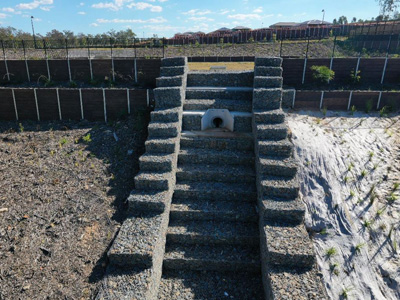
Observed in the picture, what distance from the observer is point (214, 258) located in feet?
15.7

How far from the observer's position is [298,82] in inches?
380

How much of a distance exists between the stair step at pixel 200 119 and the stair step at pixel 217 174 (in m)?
1.06

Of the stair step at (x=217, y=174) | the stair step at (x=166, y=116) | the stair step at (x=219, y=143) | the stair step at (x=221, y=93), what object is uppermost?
the stair step at (x=221, y=93)

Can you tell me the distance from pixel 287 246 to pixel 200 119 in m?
3.35

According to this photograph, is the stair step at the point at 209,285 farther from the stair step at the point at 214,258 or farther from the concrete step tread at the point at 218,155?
the concrete step tread at the point at 218,155

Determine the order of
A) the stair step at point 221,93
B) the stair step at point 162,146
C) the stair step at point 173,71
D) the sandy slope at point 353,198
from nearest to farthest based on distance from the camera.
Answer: the sandy slope at point 353,198 → the stair step at point 162,146 → the stair step at point 221,93 → the stair step at point 173,71

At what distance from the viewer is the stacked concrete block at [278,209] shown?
4031 millimetres

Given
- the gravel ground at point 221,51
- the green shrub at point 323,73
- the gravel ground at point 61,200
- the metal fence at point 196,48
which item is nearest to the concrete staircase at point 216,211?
the gravel ground at point 61,200

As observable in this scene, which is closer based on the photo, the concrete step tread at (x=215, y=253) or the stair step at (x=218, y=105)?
the concrete step tread at (x=215, y=253)

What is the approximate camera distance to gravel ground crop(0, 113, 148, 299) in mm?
4184

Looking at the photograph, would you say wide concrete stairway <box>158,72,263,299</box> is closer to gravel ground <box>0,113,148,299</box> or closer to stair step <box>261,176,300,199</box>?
stair step <box>261,176,300,199</box>

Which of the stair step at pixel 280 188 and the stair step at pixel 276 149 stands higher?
the stair step at pixel 276 149

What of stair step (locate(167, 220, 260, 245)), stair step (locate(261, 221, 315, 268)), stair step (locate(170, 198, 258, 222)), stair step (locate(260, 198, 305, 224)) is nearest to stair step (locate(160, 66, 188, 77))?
stair step (locate(170, 198, 258, 222))

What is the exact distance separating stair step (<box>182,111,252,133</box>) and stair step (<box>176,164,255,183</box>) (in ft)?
3.46
